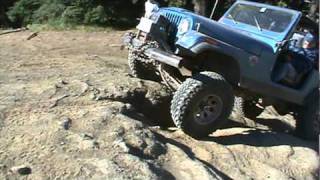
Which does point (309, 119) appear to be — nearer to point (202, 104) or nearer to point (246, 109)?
point (246, 109)

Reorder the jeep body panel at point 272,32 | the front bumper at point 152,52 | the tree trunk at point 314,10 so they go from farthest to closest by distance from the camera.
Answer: the tree trunk at point 314,10
the jeep body panel at point 272,32
the front bumper at point 152,52

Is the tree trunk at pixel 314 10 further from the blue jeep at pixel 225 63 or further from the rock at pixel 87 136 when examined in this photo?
the rock at pixel 87 136

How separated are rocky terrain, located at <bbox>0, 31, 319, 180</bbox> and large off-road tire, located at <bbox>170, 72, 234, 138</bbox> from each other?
18 centimetres

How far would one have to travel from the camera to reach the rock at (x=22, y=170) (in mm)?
5262

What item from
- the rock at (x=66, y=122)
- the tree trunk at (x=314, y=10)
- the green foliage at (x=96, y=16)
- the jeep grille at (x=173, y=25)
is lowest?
the green foliage at (x=96, y=16)

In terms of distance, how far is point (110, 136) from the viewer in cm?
634

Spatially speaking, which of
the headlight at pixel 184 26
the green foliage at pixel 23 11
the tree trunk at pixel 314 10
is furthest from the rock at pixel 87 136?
the green foliage at pixel 23 11

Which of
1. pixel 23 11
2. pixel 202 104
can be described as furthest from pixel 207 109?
pixel 23 11

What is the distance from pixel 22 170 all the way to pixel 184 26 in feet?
9.62

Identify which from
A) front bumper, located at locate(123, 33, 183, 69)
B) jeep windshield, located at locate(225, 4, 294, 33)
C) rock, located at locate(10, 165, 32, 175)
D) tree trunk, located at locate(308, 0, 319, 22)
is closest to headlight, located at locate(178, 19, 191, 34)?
front bumper, located at locate(123, 33, 183, 69)

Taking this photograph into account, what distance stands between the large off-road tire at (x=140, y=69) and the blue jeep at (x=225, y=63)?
0.01 metres

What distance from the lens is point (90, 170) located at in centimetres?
549

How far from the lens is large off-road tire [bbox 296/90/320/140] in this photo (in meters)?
8.79

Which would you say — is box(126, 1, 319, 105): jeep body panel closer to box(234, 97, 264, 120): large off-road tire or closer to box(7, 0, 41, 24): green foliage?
box(234, 97, 264, 120): large off-road tire
